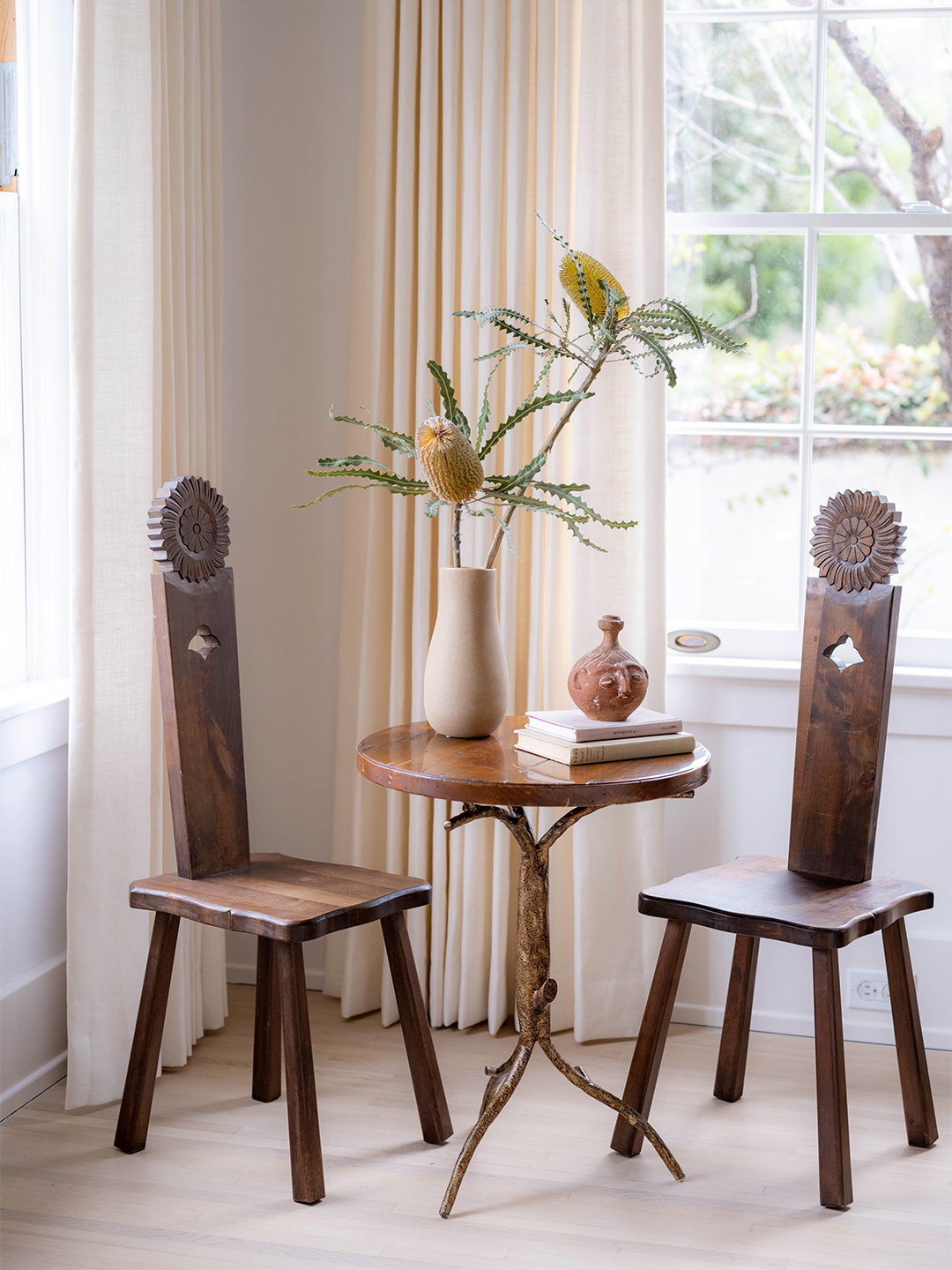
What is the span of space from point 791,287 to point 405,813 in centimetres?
146

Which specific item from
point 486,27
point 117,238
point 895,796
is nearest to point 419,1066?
point 895,796

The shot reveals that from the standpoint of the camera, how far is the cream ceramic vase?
6.95 ft

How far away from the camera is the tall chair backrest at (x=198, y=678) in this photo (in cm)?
216

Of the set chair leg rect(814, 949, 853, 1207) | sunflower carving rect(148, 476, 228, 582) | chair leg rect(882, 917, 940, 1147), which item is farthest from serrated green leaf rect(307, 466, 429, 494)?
chair leg rect(882, 917, 940, 1147)

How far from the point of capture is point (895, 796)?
2.63 metres

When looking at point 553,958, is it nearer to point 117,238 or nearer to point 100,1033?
point 100,1033

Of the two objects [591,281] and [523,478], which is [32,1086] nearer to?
[523,478]

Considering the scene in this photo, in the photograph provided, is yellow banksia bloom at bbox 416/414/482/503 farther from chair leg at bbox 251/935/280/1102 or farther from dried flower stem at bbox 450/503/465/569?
chair leg at bbox 251/935/280/1102

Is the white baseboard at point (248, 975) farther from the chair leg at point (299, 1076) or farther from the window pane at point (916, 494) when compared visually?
the window pane at point (916, 494)

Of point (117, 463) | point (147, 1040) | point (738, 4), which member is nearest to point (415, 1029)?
point (147, 1040)

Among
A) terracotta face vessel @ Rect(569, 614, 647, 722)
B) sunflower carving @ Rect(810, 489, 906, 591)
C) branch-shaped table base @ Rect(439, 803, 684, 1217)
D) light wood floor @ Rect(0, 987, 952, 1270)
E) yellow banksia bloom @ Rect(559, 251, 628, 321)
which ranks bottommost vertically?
light wood floor @ Rect(0, 987, 952, 1270)

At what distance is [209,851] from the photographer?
2189 millimetres

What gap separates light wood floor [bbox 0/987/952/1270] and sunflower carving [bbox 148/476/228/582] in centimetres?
104

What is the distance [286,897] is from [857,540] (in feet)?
3.96
